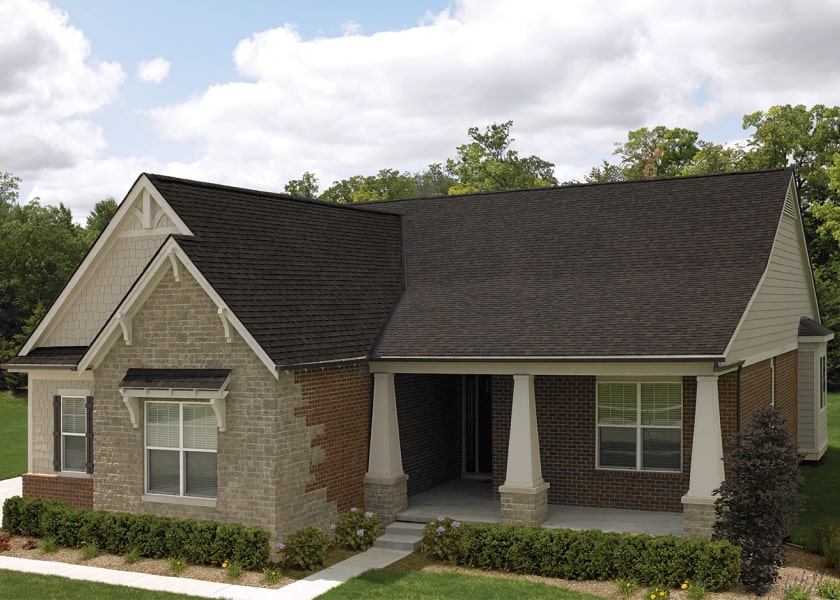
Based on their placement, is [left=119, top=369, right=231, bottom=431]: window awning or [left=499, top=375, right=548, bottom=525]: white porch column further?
[left=499, top=375, right=548, bottom=525]: white porch column

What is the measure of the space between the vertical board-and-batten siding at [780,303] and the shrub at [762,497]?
2172 millimetres

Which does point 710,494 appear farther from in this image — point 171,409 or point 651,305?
point 171,409

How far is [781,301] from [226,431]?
552 inches

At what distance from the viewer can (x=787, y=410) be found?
24.4 metres

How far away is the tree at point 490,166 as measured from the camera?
60.8 m

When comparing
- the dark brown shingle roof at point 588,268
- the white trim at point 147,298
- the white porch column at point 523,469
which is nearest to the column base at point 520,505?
the white porch column at point 523,469

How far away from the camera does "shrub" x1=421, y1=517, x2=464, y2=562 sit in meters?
15.8

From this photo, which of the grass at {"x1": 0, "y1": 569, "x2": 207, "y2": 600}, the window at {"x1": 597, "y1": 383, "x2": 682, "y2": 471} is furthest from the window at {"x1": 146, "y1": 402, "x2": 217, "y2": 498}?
the window at {"x1": 597, "y1": 383, "x2": 682, "y2": 471}

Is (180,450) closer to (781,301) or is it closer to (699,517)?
(699,517)

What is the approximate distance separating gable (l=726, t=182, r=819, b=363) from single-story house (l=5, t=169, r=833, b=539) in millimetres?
163

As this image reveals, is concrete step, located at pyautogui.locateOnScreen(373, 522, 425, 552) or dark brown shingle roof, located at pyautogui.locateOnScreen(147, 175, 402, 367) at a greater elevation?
dark brown shingle roof, located at pyautogui.locateOnScreen(147, 175, 402, 367)

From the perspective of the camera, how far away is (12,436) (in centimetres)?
3506

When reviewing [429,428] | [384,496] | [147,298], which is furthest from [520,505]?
[147,298]

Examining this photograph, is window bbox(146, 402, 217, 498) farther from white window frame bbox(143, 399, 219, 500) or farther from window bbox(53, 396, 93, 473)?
window bbox(53, 396, 93, 473)
